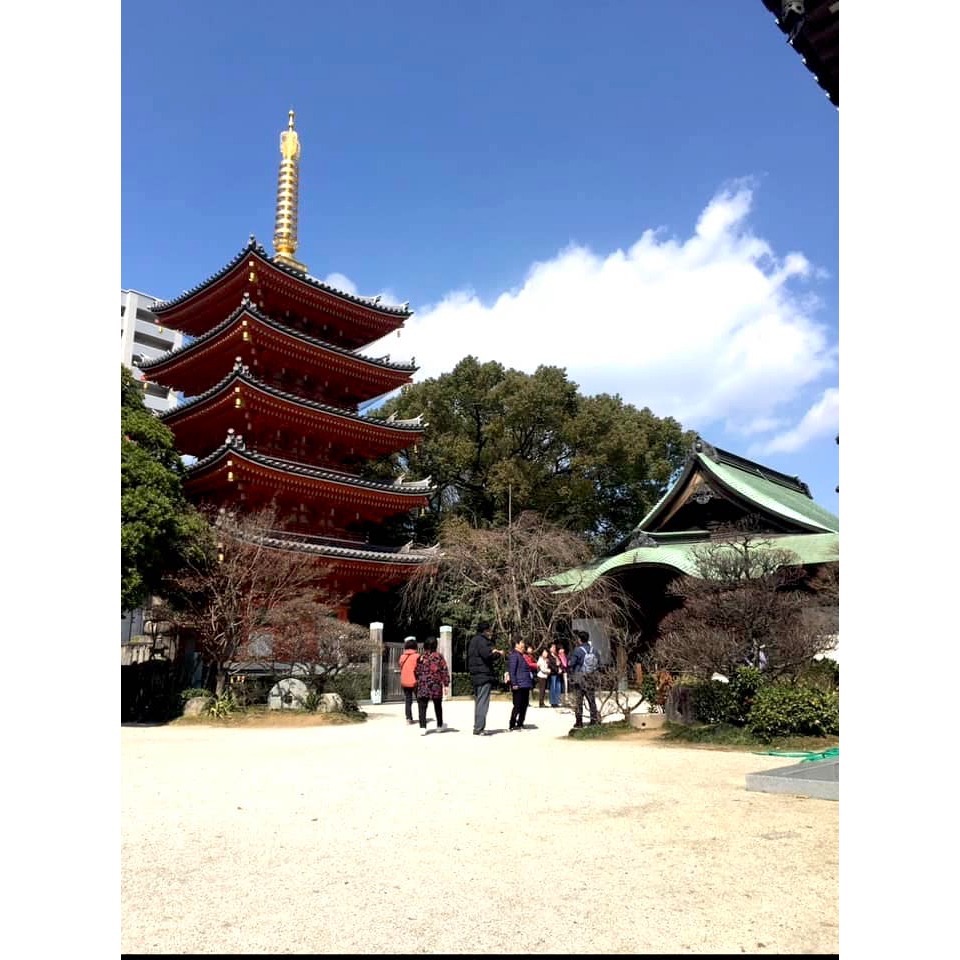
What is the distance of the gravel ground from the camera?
3291 mm

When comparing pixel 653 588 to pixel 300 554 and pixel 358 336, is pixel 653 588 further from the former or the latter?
pixel 358 336

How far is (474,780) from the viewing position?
7.33 m

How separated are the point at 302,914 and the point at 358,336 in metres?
26.4

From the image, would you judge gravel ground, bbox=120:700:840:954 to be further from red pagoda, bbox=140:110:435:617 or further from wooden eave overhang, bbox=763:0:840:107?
red pagoda, bbox=140:110:435:617

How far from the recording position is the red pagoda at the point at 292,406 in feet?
75.9

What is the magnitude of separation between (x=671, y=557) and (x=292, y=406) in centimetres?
1135

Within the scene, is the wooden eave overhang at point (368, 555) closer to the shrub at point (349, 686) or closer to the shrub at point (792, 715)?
the shrub at point (349, 686)

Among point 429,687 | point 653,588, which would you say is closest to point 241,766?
point 429,687

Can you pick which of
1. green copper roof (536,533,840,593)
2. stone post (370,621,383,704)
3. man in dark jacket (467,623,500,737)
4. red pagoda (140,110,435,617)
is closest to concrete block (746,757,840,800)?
man in dark jacket (467,623,500,737)

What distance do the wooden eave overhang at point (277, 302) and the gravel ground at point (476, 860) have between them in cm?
1901

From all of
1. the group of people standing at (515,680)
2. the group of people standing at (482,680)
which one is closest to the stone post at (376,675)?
the group of people standing at (482,680)

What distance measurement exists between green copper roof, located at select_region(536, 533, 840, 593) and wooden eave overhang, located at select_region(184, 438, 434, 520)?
19.4 ft

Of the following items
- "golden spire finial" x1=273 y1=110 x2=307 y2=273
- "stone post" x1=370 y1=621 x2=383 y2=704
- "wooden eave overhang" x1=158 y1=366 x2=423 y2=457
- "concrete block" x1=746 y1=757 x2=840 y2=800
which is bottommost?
"stone post" x1=370 y1=621 x2=383 y2=704

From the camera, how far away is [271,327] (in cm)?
2373
